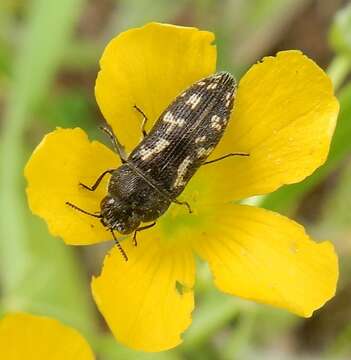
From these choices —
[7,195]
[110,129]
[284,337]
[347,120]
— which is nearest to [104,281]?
[110,129]

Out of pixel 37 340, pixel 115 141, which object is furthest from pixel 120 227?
pixel 37 340

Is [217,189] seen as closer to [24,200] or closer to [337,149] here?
[337,149]

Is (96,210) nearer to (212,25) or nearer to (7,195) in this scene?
(7,195)

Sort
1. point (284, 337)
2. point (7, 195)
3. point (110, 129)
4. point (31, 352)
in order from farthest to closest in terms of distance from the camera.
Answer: point (284, 337) → point (7, 195) → point (110, 129) → point (31, 352)

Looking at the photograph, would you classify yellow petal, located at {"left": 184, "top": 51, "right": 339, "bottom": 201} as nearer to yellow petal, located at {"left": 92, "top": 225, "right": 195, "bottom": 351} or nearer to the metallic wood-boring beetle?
the metallic wood-boring beetle

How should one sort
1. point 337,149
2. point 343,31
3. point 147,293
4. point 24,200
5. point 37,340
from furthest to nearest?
point 24,200
point 343,31
point 337,149
point 147,293
point 37,340
